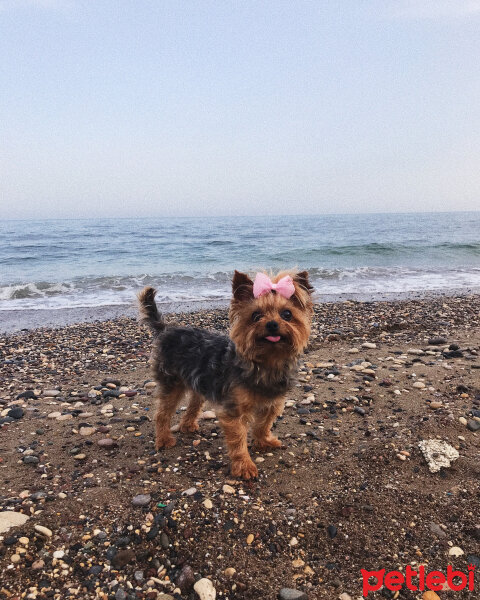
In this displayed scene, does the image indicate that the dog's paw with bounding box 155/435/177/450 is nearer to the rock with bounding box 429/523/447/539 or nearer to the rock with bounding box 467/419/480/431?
the rock with bounding box 429/523/447/539

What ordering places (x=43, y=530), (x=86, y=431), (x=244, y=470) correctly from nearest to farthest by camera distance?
(x=43, y=530)
(x=244, y=470)
(x=86, y=431)

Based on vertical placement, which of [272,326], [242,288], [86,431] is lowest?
[86,431]

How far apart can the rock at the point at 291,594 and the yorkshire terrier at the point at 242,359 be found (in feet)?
4.59

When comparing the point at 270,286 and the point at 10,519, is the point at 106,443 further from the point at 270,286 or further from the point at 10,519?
the point at 270,286

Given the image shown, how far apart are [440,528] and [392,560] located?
1.95 ft

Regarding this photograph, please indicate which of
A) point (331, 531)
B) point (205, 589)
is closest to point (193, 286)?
point (331, 531)

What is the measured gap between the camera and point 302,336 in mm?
4070

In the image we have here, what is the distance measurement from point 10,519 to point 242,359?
250 centimetres

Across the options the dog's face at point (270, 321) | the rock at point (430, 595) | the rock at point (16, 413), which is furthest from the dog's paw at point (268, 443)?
the rock at point (16, 413)

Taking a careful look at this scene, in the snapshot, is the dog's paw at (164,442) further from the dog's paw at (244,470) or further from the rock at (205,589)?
the rock at (205,589)

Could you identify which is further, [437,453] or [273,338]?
[437,453]

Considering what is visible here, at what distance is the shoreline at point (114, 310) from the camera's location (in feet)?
41.4

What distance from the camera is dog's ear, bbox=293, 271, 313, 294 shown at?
4176 mm

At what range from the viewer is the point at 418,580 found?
9.98 ft
